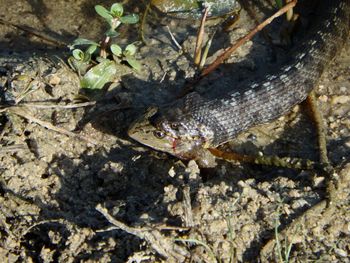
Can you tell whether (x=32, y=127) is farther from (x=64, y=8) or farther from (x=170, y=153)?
(x=64, y=8)

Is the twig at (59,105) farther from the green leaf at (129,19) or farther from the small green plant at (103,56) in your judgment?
the green leaf at (129,19)

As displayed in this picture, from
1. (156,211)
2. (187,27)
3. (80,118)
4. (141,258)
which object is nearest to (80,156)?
(80,118)

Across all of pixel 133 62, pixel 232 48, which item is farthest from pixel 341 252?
pixel 133 62

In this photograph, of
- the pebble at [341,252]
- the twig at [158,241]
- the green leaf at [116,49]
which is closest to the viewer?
the twig at [158,241]

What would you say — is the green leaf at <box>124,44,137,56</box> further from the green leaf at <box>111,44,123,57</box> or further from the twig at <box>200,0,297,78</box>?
the twig at <box>200,0,297,78</box>

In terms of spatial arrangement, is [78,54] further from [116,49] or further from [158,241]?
[158,241]

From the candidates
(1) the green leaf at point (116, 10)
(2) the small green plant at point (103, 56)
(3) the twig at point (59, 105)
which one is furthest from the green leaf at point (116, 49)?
(3) the twig at point (59, 105)
